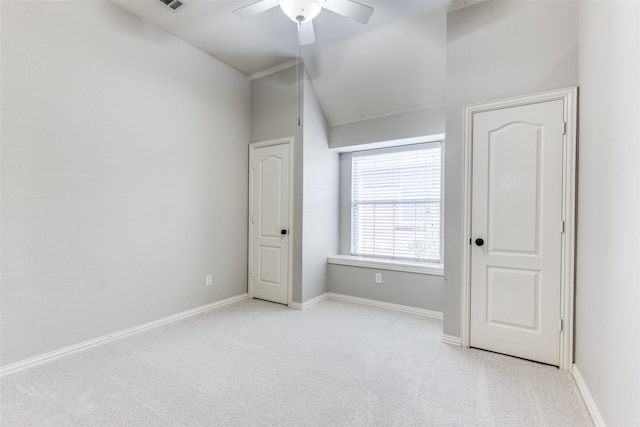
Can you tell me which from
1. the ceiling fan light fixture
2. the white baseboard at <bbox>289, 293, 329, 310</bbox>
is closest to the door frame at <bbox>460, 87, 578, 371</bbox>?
the ceiling fan light fixture

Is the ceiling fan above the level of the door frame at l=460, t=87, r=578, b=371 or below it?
above

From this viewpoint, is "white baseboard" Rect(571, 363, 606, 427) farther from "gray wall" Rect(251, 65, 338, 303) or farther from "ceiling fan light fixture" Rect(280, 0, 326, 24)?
"ceiling fan light fixture" Rect(280, 0, 326, 24)

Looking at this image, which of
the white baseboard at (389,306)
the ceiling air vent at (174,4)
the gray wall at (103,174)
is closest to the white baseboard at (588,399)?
the white baseboard at (389,306)

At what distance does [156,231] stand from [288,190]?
60.1 inches

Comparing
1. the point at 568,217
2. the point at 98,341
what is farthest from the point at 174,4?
the point at 568,217

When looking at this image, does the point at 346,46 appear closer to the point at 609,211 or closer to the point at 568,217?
the point at 568,217

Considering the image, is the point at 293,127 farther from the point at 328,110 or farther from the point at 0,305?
the point at 0,305

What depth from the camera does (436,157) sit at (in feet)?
12.1

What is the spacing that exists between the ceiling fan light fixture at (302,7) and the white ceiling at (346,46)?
26.5 inches

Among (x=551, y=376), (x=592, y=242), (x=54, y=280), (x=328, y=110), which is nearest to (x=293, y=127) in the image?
(x=328, y=110)

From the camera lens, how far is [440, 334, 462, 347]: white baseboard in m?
2.57

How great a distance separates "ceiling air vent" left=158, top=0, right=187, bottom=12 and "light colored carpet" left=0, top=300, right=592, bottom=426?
3.02 metres

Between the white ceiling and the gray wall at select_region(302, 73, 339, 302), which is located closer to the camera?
the white ceiling

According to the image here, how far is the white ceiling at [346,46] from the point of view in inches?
109
